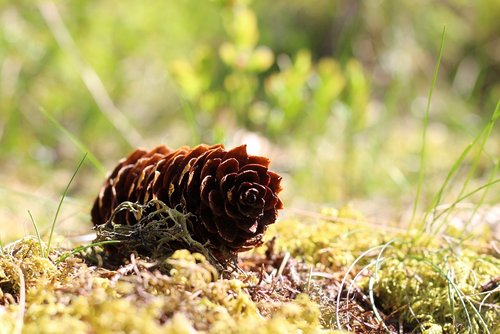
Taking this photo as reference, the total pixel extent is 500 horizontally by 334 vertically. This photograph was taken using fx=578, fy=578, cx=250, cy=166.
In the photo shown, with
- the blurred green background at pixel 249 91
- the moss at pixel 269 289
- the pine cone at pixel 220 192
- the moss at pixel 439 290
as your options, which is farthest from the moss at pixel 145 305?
the blurred green background at pixel 249 91

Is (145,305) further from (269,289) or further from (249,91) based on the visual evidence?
(249,91)

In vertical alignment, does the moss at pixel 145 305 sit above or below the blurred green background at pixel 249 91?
below

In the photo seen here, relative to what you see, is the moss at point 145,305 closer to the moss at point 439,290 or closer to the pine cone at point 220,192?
the pine cone at point 220,192

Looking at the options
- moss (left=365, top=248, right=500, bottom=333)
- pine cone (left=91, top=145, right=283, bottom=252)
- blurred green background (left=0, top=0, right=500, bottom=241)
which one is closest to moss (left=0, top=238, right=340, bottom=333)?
pine cone (left=91, top=145, right=283, bottom=252)

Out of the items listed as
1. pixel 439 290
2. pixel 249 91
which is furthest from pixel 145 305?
pixel 249 91

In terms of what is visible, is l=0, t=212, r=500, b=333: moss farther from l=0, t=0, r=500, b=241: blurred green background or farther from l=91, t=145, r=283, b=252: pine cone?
l=0, t=0, r=500, b=241: blurred green background

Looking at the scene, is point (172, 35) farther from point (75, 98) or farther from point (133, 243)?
point (133, 243)
